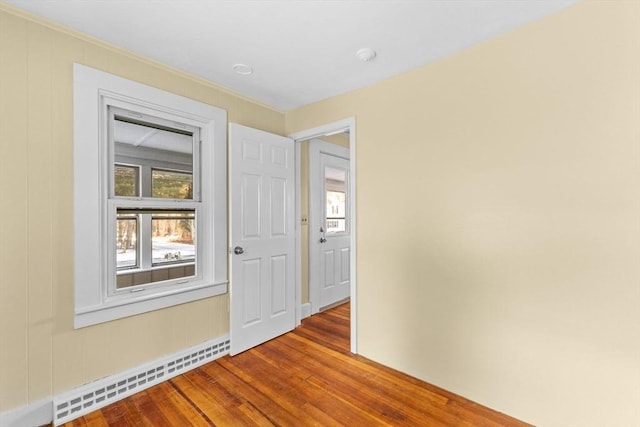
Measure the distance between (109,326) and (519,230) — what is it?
109 inches

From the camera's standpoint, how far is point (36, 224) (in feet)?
5.57

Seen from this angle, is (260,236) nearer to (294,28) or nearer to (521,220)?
→ (294,28)

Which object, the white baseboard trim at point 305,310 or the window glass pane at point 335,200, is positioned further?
the window glass pane at point 335,200

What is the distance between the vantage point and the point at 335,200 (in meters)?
4.05

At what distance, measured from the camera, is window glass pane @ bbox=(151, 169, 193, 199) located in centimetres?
229

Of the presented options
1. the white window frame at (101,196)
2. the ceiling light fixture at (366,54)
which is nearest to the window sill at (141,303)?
the white window frame at (101,196)

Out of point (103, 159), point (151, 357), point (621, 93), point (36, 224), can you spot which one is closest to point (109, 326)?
point (151, 357)

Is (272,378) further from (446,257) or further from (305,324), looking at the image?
(446,257)

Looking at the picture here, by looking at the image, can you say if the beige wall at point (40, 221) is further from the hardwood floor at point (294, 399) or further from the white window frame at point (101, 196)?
the hardwood floor at point (294, 399)

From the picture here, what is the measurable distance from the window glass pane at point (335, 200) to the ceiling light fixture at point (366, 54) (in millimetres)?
1821

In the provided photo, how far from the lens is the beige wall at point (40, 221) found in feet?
5.30

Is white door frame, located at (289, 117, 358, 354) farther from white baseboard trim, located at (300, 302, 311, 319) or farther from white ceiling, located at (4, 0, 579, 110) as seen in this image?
white ceiling, located at (4, 0, 579, 110)

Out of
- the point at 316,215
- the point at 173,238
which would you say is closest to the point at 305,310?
the point at 316,215

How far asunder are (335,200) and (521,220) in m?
2.52
